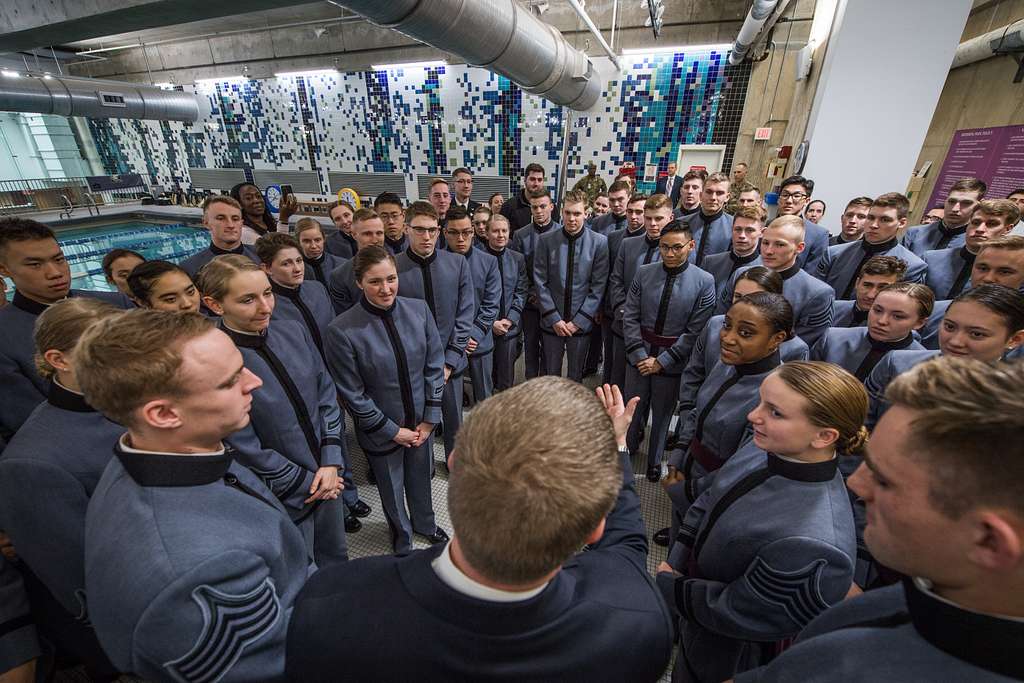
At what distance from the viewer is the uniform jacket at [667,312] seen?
2.91 meters

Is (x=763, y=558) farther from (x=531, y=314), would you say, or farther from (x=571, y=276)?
(x=531, y=314)

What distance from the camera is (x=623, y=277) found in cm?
372

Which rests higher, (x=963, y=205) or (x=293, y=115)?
(x=293, y=115)

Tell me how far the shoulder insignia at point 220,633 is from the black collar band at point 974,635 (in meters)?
1.31

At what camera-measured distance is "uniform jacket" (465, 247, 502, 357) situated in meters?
3.40

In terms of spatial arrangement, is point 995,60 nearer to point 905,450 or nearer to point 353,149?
point 905,450

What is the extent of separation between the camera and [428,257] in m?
2.94

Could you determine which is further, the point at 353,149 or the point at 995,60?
the point at 353,149

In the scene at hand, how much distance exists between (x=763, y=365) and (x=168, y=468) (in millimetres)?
2198

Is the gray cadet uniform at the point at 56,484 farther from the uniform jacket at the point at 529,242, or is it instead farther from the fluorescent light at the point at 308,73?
the fluorescent light at the point at 308,73

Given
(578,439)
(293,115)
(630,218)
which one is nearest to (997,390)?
(578,439)

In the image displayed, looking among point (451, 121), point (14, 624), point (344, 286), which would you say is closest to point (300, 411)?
point (14, 624)

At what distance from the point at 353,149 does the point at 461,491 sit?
11.0 metres

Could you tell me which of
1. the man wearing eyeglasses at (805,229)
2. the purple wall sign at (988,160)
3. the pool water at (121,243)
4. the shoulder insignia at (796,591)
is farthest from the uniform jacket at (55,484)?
the pool water at (121,243)
